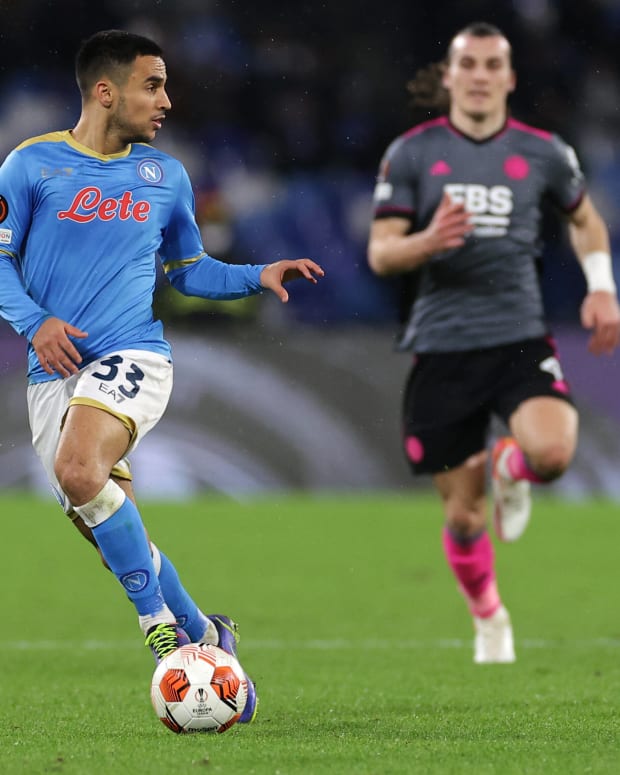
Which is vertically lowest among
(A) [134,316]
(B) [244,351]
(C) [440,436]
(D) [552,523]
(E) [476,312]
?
(D) [552,523]

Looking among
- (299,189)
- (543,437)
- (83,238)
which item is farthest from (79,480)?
(299,189)

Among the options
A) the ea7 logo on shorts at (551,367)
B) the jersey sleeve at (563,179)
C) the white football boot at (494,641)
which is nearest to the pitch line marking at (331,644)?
the white football boot at (494,641)

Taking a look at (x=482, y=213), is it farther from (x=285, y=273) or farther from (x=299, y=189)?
(x=299, y=189)

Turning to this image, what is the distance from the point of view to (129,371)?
444 centimetres

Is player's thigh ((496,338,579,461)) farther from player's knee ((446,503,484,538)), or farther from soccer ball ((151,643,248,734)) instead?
soccer ball ((151,643,248,734))

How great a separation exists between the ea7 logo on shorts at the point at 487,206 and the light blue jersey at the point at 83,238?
1.84 meters

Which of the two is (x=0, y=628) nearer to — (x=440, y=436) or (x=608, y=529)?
(x=440, y=436)

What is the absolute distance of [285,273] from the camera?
4.53m

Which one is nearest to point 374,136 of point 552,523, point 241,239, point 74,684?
point 241,239

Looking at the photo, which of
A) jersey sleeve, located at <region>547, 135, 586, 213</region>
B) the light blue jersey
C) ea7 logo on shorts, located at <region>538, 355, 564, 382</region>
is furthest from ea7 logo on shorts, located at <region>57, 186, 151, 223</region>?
jersey sleeve, located at <region>547, 135, 586, 213</region>

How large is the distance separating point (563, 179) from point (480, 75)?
545mm

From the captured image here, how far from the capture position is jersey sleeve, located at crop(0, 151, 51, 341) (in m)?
4.31

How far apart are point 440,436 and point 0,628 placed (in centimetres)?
223

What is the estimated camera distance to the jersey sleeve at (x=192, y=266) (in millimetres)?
4676
